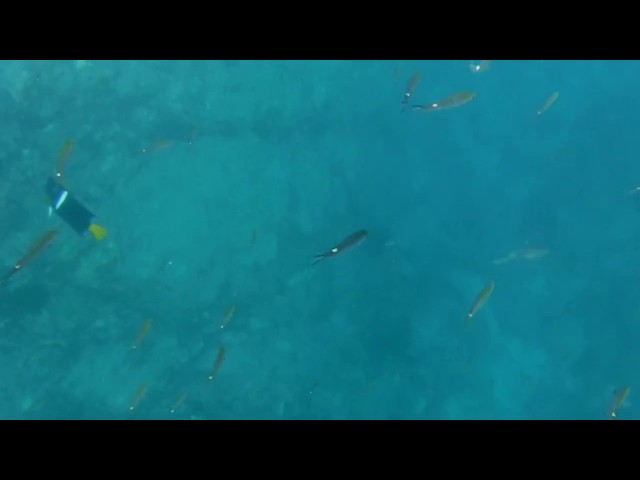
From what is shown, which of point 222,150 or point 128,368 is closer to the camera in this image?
point 128,368

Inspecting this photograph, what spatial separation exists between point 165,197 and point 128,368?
4.45 m

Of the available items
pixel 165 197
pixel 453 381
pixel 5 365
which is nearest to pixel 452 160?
pixel 453 381

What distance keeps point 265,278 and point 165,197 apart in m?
3.46

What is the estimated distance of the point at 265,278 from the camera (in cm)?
1323

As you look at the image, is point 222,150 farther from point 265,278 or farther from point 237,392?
point 237,392

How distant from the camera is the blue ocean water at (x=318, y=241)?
11281 millimetres

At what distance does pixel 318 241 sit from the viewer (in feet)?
45.3

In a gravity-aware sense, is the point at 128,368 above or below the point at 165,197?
below

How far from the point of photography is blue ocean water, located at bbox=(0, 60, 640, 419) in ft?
37.0
